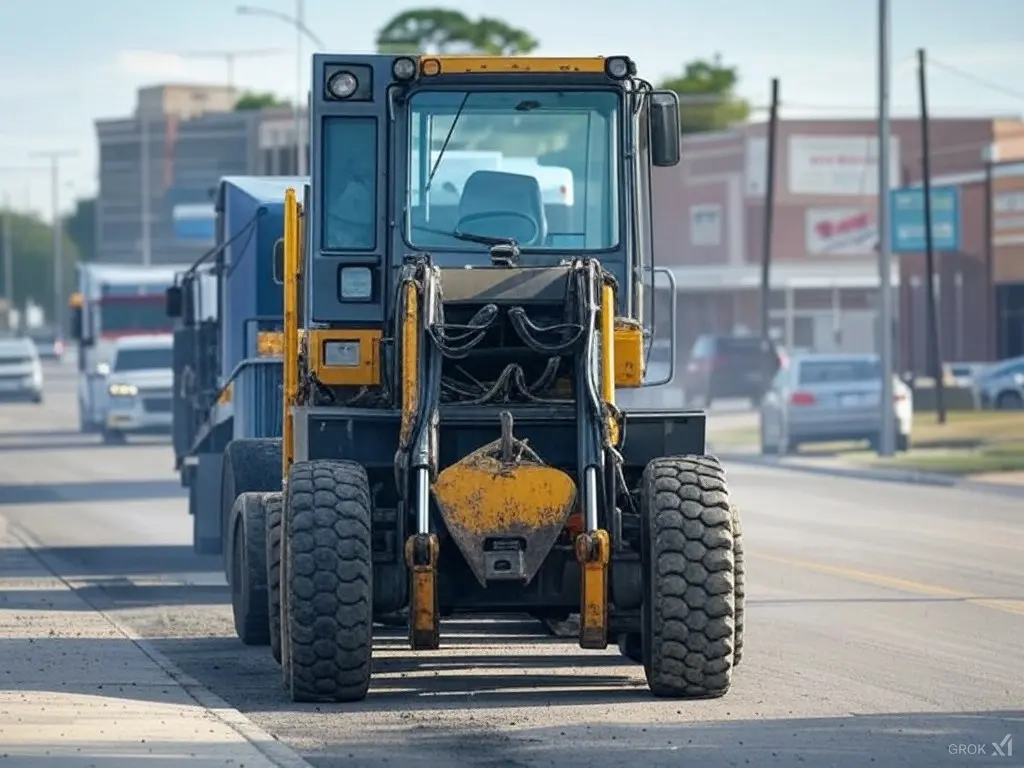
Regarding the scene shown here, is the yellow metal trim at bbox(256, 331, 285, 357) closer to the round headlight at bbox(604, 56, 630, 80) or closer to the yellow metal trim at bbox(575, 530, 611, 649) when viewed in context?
the round headlight at bbox(604, 56, 630, 80)

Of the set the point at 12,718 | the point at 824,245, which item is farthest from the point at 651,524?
the point at 824,245

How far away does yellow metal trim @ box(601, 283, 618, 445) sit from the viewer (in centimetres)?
A: 1124

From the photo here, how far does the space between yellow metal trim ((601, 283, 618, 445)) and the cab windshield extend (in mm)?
1019

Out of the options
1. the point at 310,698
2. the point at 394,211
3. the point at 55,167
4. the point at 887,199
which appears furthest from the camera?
the point at 55,167

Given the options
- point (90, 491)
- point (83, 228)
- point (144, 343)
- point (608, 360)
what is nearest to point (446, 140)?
point (608, 360)

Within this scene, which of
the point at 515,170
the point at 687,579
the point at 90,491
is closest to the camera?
the point at 687,579

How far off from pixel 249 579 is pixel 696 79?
11486cm

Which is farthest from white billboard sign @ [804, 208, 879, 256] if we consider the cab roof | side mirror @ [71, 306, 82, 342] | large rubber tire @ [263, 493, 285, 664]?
large rubber tire @ [263, 493, 285, 664]

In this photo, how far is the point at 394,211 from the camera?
40.5 ft

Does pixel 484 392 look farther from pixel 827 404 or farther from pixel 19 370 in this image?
pixel 19 370

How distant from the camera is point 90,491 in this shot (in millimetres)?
30578

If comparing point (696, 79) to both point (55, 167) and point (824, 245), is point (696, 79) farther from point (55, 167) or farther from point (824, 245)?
point (824, 245)

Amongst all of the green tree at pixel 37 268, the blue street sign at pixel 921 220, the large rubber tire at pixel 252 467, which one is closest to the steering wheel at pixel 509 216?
the large rubber tire at pixel 252 467

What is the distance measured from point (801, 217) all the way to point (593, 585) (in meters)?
71.5
